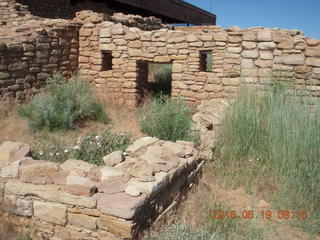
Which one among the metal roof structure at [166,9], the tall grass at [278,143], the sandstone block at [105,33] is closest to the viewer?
the tall grass at [278,143]

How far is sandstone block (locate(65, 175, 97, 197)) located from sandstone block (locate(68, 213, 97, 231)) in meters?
0.20

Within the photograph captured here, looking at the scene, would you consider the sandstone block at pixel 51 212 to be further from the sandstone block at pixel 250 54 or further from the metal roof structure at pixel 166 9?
the metal roof structure at pixel 166 9

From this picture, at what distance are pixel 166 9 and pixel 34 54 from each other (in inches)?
306

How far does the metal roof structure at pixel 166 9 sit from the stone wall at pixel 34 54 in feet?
11.4

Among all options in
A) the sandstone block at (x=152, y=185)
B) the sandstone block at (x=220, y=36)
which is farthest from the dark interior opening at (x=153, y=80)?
the sandstone block at (x=152, y=185)

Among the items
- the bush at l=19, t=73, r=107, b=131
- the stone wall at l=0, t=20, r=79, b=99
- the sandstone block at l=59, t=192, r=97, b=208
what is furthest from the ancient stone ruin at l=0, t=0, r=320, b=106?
the sandstone block at l=59, t=192, r=97, b=208

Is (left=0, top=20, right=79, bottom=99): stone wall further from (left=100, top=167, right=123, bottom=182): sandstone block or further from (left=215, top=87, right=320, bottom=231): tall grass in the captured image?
(left=215, top=87, right=320, bottom=231): tall grass

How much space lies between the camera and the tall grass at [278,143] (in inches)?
140

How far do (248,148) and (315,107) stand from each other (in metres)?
0.99

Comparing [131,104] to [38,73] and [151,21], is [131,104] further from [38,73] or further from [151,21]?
[151,21]

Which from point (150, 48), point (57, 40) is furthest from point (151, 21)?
point (57, 40)

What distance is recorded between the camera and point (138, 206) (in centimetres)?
252

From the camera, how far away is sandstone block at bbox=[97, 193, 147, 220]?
2.46m

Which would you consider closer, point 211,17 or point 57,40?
point 57,40
